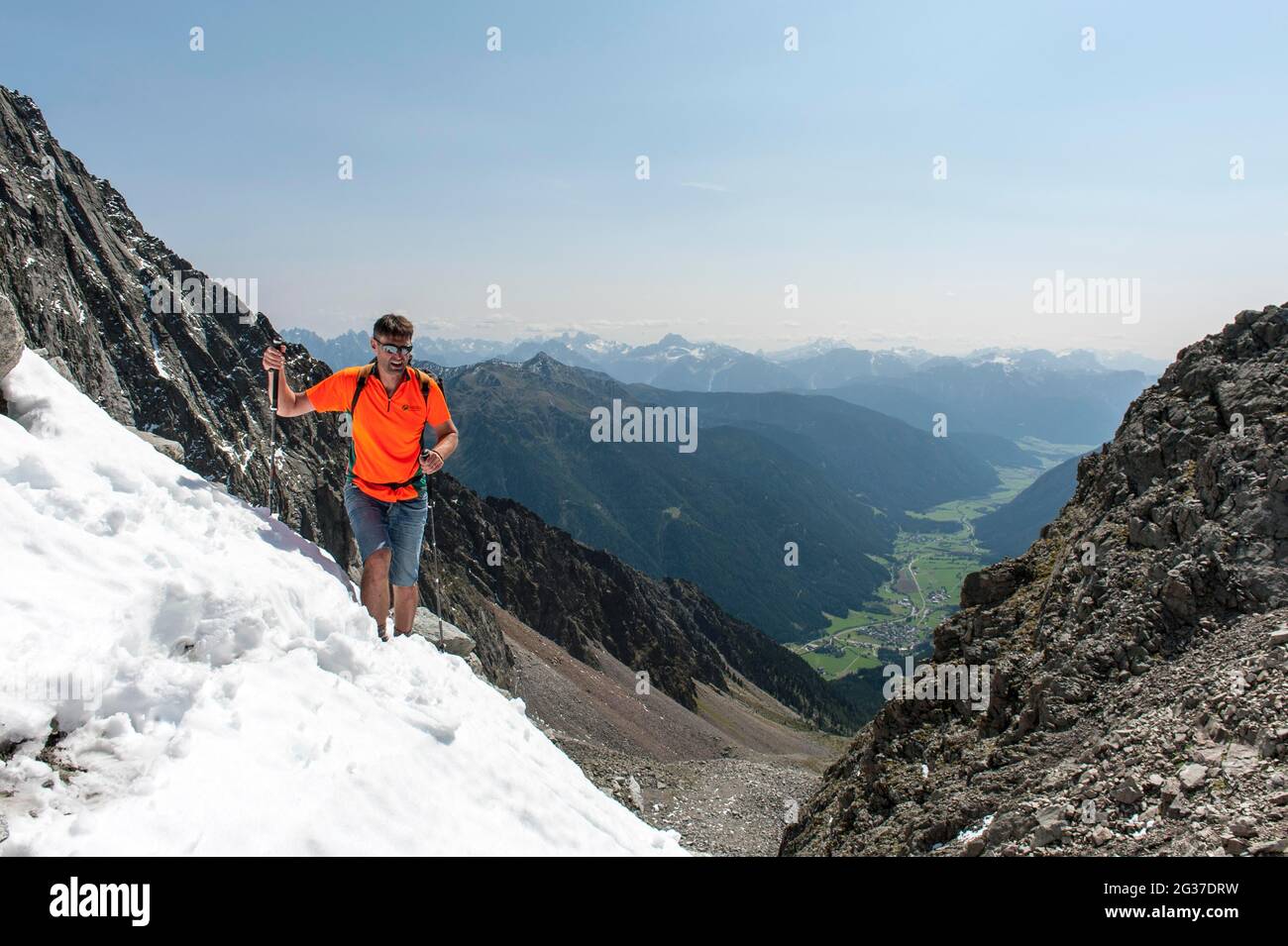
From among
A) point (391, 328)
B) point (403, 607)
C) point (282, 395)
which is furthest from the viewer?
point (403, 607)

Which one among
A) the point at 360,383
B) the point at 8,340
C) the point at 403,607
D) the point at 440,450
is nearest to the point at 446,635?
the point at 403,607

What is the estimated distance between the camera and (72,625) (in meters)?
6.27

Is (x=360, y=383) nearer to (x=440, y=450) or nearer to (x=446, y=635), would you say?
(x=440, y=450)

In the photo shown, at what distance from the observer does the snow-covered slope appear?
5355 millimetres

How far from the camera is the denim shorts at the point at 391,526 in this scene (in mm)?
10023

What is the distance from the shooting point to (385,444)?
9883 millimetres

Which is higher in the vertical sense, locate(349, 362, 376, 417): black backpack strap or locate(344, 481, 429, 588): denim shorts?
locate(349, 362, 376, 417): black backpack strap

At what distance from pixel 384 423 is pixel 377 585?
2375mm

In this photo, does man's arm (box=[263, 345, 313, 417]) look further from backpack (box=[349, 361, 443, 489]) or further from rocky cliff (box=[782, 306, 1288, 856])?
rocky cliff (box=[782, 306, 1288, 856])

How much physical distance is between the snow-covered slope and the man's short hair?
3.37 m

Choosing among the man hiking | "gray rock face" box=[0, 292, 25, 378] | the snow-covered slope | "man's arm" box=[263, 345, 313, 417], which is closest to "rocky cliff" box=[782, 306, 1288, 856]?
the snow-covered slope

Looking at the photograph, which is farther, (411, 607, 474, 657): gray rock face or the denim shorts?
(411, 607, 474, 657): gray rock face
